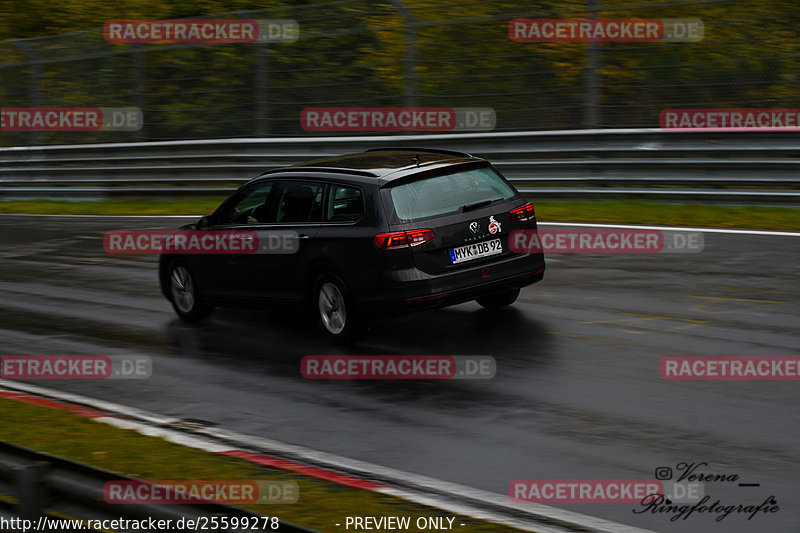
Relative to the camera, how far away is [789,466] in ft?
19.5

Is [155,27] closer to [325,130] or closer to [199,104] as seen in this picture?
[199,104]


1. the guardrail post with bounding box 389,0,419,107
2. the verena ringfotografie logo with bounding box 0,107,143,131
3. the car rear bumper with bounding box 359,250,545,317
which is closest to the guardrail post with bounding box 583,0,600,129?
the guardrail post with bounding box 389,0,419,107

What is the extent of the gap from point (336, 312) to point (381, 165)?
4.46 ft

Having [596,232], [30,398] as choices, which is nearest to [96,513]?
[30,398]

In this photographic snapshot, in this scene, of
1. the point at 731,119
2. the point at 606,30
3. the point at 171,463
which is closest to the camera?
the point at 171,463

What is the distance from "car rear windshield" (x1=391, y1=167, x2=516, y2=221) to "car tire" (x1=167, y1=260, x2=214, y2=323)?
2903 mm

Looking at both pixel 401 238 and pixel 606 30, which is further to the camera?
pixel 606 30

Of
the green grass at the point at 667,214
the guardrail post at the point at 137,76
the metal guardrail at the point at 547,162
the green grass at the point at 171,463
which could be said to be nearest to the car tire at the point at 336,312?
the green grass at the point at 171,463

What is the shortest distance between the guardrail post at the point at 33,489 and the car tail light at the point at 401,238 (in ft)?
14.9

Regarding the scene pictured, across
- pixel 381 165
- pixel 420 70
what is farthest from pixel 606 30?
pixel 381 165

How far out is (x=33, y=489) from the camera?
15.3 feet

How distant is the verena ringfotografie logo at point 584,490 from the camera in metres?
5.72

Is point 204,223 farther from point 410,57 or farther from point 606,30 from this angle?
point 410,57

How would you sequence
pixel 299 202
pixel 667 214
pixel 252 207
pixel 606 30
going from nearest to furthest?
1. pixel 299 202
2. pixel 252 207
3. pixel 667 214
4. pixel 606 30
